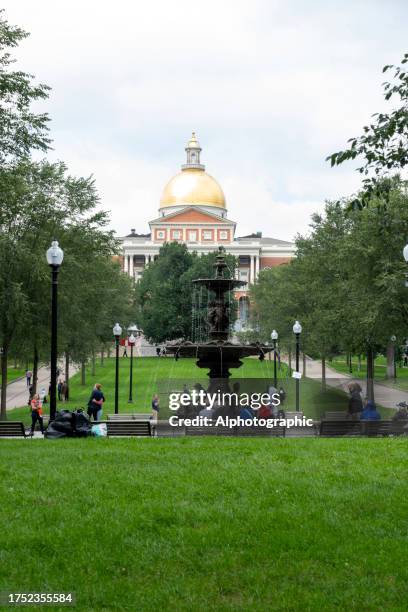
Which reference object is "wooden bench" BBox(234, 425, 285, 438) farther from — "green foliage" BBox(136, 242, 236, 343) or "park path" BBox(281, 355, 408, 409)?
"green foliage" BBox(136, 242, 236, 343)

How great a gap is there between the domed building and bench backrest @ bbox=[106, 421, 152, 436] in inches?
4200

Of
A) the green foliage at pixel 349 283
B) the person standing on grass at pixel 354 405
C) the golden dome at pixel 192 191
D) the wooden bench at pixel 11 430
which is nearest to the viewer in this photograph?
the wooden bench at pixel 11 430

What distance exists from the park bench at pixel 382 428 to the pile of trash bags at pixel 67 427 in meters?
6.18

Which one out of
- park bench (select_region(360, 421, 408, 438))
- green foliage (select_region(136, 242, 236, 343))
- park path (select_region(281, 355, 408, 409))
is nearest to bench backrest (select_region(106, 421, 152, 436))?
park bench (select_region(360, 421, 408, 438))

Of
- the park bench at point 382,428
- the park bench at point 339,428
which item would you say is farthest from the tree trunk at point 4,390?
the park bench at point 382,428

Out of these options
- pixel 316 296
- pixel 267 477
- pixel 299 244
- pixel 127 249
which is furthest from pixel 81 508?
pixel 127 249

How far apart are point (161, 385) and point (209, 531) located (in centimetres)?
1112

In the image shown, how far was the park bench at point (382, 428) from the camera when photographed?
18562 mm

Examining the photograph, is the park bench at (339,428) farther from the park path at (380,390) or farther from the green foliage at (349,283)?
the green foliage at (349,283)

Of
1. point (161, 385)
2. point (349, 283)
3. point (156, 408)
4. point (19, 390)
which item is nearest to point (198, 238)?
point (19, 390)

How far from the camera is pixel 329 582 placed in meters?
7.05

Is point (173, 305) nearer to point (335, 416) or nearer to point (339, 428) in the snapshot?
point (335, 416)

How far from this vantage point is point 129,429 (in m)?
19.0

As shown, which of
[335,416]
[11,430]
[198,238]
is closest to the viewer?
[11,430]
